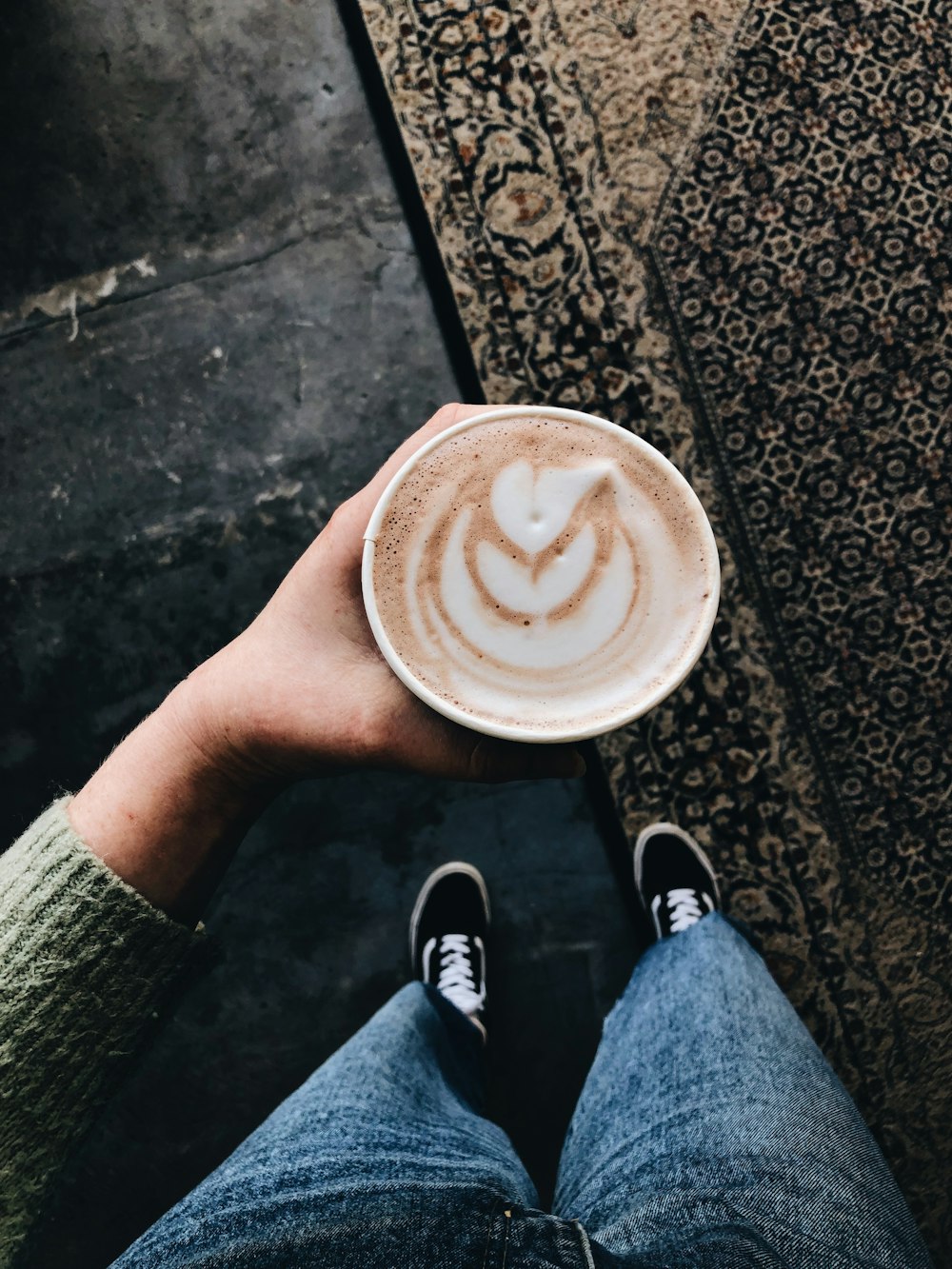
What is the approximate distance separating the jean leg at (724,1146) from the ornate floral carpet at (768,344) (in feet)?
1.47

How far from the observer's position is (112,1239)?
1623 millimetres

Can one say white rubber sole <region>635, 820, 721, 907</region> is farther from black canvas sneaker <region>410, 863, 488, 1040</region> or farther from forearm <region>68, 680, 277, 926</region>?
forearm <region>68, 680, 277, 926</region>

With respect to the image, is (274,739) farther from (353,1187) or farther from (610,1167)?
(610,1167)

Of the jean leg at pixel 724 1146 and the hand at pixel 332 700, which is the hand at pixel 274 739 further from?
the jean leg at pixel 724 1146

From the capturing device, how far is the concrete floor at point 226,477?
1.65m

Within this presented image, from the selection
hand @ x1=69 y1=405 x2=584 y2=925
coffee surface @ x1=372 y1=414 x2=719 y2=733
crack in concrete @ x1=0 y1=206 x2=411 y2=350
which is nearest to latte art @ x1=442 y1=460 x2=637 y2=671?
coffee surface @ x1=372 y1=414 x2=719 y2=733

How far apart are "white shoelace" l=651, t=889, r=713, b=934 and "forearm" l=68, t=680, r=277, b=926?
2.82ft

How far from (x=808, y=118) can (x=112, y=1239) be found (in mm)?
2730

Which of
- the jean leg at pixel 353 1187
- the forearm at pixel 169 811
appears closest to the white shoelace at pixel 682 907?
the jean leg at pixel 353 1187

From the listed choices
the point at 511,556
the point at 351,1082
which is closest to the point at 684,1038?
the point at 351,1082

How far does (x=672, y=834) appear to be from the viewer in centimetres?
163

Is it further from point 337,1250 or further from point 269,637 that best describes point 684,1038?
point 269,637

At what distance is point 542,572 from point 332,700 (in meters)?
0.32

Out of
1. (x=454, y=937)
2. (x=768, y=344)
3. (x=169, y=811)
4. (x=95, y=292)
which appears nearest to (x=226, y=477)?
(x=95, y=292)
